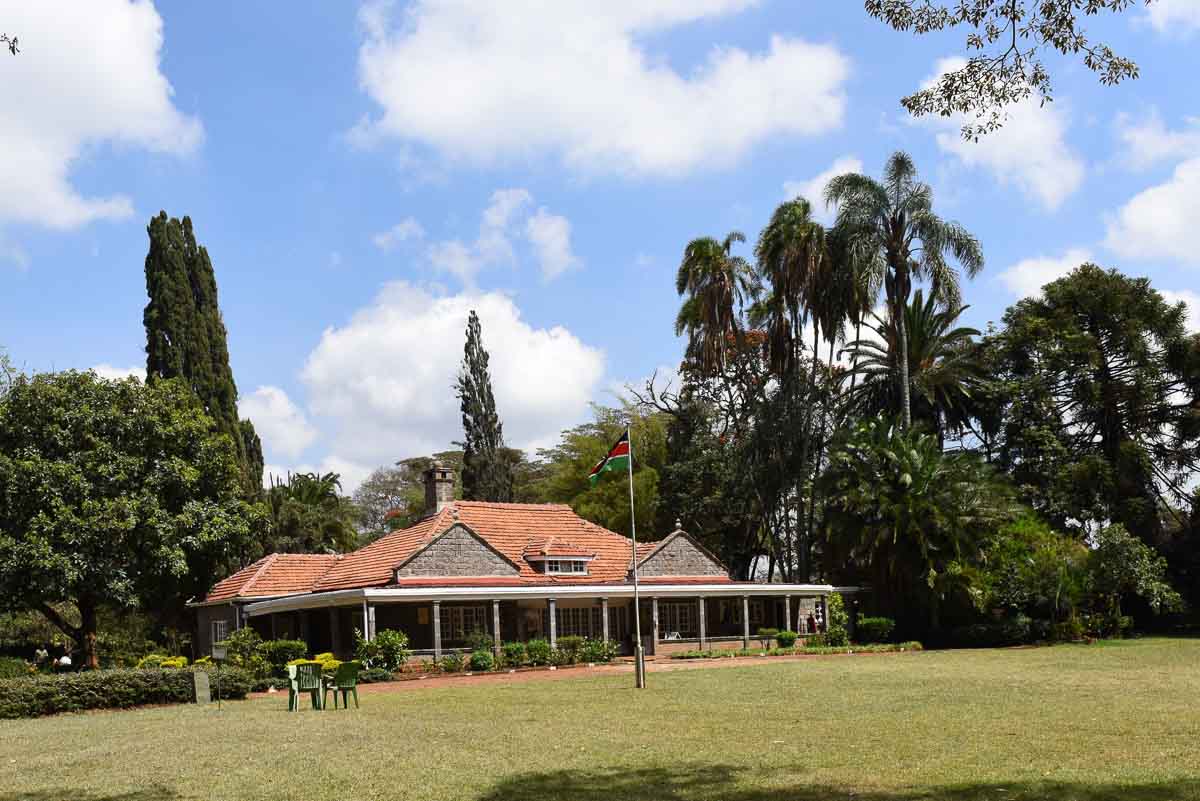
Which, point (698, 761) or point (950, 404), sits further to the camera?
point (950, 404)

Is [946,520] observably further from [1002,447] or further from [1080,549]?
[1002,447]

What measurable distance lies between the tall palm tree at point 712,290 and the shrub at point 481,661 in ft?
69.3

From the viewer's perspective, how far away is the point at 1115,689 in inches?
704

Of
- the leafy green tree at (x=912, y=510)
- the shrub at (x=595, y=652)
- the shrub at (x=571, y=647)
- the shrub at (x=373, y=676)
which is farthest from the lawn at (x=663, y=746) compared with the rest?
the leafy green tree at (x=912, y=510)

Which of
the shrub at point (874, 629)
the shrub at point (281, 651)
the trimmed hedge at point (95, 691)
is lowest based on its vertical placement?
the shrub at point (874, 629)

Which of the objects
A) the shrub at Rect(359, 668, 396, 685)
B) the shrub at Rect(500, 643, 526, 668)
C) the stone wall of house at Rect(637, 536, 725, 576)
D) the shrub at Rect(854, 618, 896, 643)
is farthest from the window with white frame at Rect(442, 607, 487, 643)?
the shrub at Rect(854, 618, 896, 643)

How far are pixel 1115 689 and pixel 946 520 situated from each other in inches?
796

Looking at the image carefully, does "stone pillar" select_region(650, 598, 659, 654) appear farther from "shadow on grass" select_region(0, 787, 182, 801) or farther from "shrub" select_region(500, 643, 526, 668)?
"shadow on grass" select_region(0, 787, 182, 801)

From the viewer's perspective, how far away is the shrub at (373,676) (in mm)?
26594

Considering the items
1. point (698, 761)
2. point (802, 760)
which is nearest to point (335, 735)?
point (698, 761)

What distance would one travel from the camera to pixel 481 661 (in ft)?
96.3

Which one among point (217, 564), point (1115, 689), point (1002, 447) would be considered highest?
point (1002, 447)

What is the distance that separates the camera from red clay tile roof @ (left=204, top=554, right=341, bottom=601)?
119ft

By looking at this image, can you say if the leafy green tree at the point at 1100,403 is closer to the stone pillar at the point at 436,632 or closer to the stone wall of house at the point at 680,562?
the stone wall of house at the point at 680,562
